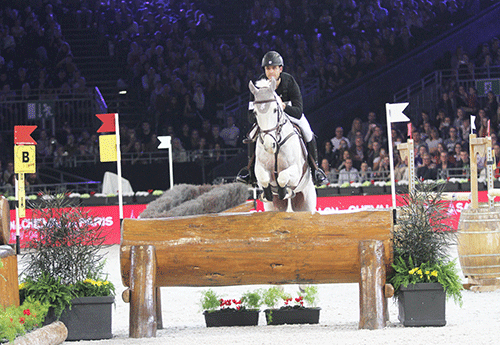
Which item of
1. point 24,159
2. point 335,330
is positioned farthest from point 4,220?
point 24,159

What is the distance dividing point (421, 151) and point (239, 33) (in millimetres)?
8294

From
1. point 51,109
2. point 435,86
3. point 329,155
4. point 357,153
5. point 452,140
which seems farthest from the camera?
point 435,86

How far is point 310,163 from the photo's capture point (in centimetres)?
530

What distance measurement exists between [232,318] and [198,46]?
13.8m

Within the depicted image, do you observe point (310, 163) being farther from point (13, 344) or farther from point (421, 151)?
point (421, 151)

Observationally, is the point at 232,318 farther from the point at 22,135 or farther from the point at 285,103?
the point at 22,135

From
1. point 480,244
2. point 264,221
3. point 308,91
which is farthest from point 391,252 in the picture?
point 308,91

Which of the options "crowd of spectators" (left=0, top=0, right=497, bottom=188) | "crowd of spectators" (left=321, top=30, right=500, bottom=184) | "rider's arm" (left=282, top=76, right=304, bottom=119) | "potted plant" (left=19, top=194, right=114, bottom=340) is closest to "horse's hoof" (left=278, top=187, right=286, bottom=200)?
"rider's arm" (left=282, top=76, right=304, bottom=119)

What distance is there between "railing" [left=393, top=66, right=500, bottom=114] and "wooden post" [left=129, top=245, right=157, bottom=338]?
11.8 meters

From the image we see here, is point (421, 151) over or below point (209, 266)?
over

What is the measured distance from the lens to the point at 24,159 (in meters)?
7.40

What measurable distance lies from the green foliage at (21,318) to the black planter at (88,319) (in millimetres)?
188

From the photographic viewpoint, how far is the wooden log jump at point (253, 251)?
382 centimetres

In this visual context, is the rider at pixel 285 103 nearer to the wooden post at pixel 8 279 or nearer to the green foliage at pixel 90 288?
the green foliage at pixel 90 288
